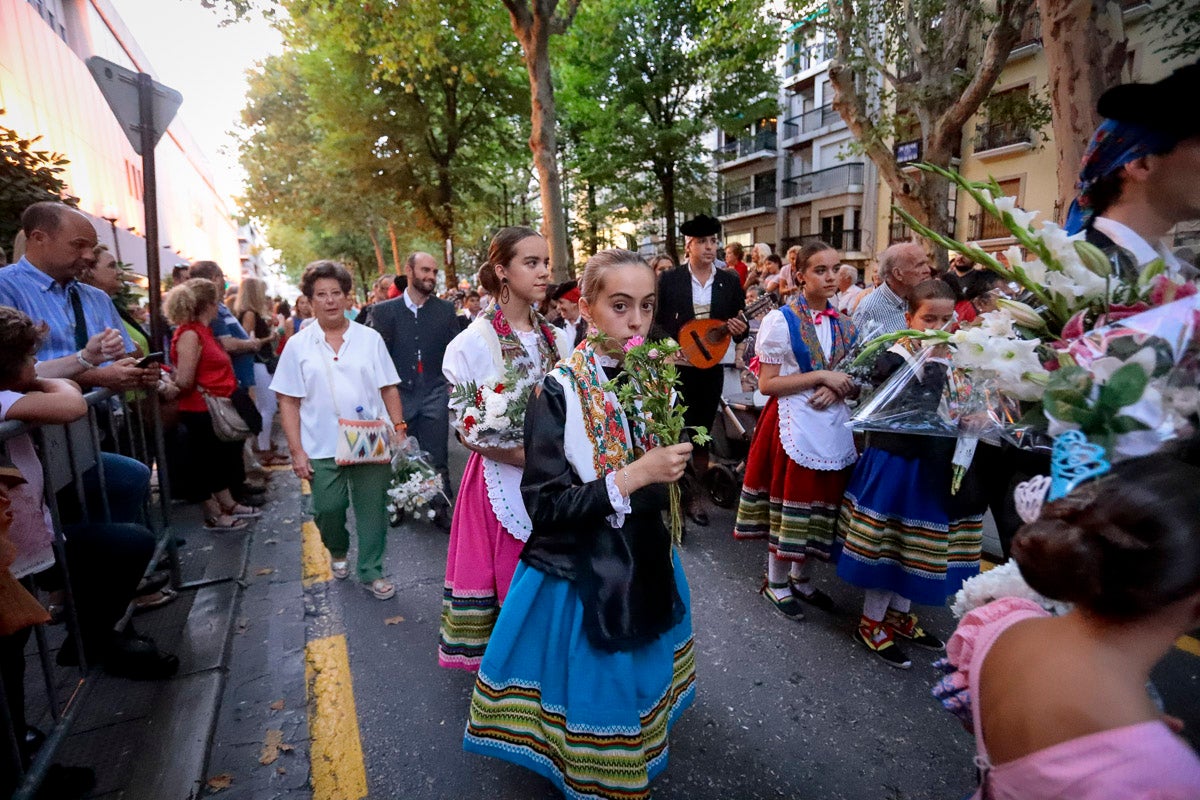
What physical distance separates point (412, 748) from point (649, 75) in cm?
2322

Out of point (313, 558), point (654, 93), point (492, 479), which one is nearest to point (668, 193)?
point (654, 93)

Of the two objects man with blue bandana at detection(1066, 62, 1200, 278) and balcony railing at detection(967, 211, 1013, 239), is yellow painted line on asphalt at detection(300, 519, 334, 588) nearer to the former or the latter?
man with blue bandana at detection(1066, 62, 1200, 278)

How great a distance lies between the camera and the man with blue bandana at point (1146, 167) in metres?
1.51

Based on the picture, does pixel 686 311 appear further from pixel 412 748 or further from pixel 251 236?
pixel 251 236

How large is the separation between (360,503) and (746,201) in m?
35.2

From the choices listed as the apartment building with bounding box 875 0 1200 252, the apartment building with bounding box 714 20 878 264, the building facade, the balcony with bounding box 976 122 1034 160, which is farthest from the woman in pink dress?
the apartment building with bounding box 714 20 878 264

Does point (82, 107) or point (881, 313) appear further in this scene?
point (82, 107)

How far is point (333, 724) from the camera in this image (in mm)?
2750

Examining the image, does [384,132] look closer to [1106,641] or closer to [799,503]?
[799,503]

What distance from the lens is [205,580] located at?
13.1 feet

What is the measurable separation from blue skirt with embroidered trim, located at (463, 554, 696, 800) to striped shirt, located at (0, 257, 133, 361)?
292 cm

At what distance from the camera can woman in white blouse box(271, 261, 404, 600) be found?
12.1 feet

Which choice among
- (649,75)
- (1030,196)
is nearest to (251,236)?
(649,75)

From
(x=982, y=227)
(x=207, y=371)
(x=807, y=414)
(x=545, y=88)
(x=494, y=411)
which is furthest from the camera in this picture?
(x=982, y=227)
